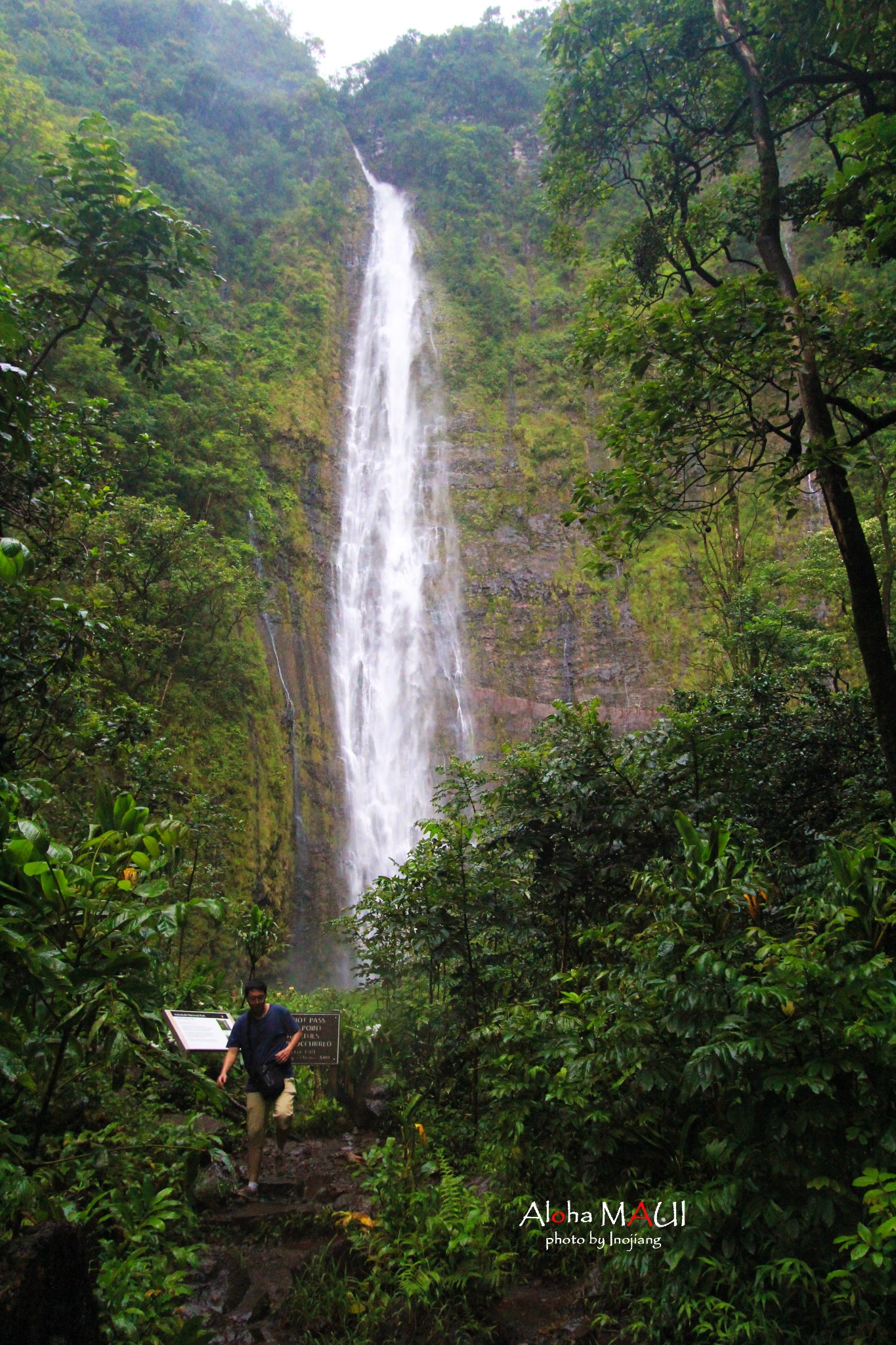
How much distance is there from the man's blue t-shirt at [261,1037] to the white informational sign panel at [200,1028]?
0.57ft

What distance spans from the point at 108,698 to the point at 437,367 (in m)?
20.0

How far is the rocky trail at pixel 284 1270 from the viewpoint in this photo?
326 centimetres

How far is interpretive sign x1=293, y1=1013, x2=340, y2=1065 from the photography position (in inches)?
217

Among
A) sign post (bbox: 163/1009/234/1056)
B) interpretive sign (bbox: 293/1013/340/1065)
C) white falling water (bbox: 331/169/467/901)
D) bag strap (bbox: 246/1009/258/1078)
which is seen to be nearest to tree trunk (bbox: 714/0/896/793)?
bag strap (bbox: 246/1009/258/1078)

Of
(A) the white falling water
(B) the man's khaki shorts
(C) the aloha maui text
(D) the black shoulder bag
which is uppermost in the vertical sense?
(A) the white falling water

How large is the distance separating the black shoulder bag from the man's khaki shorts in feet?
0.10

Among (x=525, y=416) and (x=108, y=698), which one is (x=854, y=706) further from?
(x=525, y=416)

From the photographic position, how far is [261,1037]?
4.78m

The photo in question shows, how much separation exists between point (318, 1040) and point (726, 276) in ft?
21.6

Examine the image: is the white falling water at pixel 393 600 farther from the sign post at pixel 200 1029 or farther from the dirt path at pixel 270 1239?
the dirt path at pixel 270 1239

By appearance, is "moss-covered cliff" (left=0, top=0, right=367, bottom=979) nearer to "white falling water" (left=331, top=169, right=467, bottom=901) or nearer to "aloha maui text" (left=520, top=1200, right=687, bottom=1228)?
"white falling water" (left=331, top=169, right=467, bottom=901)

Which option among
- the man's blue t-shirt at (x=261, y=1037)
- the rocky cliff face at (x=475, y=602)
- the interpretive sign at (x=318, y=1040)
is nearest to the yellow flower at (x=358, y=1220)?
the man's blue t-shirt at (x=261, y=1037)

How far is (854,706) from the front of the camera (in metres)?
5.73

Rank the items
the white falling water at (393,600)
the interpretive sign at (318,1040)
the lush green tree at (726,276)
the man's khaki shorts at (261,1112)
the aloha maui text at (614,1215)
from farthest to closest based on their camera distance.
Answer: the white falling water at (393,600)
the interpretive sign at (318,1040)
the man's khaki shorts at (261,1112)
the lush green tree at (726,276)
the aloha maui text at (614,1215)
